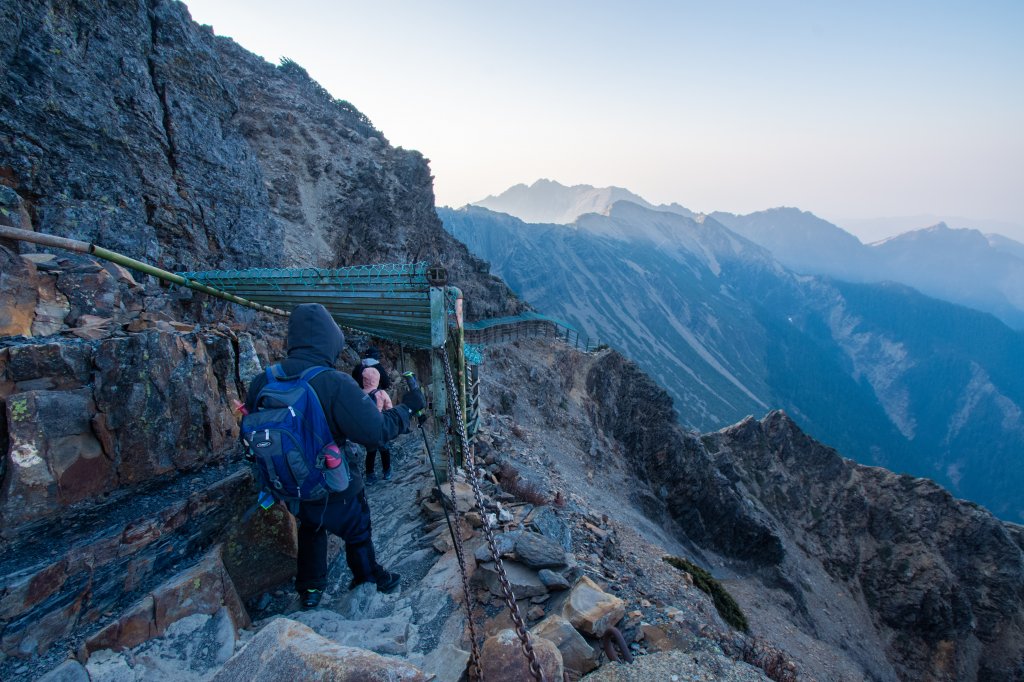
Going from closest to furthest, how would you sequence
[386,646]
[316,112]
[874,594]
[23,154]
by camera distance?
[386,646], [23,154], [316,112], [874,594]

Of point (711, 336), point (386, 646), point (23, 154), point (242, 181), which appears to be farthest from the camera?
point (711, 336)

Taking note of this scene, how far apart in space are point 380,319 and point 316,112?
2375 cm

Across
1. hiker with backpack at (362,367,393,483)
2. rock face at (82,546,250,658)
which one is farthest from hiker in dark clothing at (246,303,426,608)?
rock face at (82,546,250,658)

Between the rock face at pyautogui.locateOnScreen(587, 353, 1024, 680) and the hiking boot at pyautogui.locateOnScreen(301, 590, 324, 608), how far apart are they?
20.4 m

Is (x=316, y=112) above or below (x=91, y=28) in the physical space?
above

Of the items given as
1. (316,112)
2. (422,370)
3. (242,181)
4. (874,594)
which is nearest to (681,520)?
(874,594)

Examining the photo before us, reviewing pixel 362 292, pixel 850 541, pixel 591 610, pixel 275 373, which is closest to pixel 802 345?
pixel 850 541

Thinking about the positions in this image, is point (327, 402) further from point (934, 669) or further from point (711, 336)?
point (711, 336)

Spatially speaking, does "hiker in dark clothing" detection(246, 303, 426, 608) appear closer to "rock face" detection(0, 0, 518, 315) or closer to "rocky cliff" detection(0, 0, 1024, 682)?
"rocky cliff" detection(0, 0, 1024, 682)

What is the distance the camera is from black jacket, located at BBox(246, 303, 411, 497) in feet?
11.7

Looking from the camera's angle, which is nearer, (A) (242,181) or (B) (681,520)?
(A) (242,181)

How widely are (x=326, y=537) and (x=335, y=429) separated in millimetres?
1314

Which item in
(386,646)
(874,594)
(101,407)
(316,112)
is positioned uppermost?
(316,112)

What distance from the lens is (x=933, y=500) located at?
29812 mm
